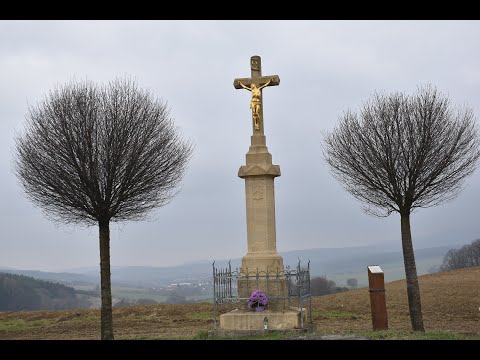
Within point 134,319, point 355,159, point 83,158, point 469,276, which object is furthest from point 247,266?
point 469,276

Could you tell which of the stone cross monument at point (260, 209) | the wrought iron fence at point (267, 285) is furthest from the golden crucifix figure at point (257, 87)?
the wrought iron fence at point (267, 285)

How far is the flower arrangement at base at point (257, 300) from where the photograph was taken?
42.1ft

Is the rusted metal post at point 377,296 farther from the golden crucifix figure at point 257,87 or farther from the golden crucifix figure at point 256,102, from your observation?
the golden crucifix figure at point 256,102

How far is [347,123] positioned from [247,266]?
4.72 meters

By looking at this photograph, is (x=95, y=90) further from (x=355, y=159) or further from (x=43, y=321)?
(x=43, y=321)

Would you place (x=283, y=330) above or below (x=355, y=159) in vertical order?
below

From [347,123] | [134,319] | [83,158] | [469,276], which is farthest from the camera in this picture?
[469,276]

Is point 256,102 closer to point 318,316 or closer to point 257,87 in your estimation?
point 257,87

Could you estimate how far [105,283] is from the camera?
13.4 metres

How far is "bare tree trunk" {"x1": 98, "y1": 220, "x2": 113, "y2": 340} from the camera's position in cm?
1326

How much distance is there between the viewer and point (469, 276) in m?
23.0

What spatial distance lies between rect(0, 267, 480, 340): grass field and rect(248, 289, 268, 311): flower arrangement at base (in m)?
2.56

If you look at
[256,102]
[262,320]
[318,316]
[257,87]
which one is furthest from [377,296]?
[257,87]

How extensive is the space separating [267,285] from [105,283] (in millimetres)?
3968
